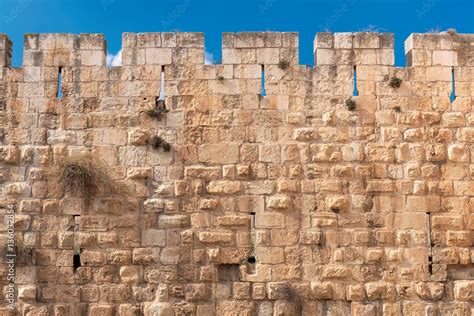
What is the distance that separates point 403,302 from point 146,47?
454 centimetres

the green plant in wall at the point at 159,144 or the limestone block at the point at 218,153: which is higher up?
the green plant in wall at the point at 159,144

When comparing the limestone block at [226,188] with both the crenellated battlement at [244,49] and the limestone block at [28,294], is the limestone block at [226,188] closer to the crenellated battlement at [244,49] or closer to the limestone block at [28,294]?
the crenellated battlement at [244,49]

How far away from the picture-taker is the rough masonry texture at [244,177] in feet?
21.3

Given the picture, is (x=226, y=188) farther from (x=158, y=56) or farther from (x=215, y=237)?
(x=158, y=56)

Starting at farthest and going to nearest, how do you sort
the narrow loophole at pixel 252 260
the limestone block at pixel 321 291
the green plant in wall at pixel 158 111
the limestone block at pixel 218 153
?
1. the green plant in wall at pixel 158 111
2. the limestone block at pixel 218 153
3. the narrow loophole at pixel 252 260
4. the limestone block at pixel 321 291

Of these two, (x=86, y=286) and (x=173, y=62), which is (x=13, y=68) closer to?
(x=173, y=62)

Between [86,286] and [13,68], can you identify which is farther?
[13,68]

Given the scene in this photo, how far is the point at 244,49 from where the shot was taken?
6.91 meters

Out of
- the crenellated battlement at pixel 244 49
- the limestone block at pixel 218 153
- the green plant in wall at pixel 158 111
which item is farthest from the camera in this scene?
the crenellated battlement at pixel 244 49

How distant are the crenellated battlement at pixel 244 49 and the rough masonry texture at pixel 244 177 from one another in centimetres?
2

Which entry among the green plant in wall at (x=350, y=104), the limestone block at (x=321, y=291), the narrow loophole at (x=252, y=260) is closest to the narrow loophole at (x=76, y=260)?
the narrow loophole at (x=252, y=260)

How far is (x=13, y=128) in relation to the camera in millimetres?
6832

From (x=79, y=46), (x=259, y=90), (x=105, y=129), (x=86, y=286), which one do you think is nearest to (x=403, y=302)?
(x=259, y=90)

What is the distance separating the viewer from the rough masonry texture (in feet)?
21.3
